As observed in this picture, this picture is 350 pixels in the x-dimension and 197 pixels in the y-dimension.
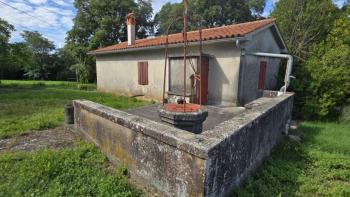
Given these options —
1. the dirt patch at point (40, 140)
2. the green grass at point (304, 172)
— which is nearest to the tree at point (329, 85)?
the green grass at point (304, 172)

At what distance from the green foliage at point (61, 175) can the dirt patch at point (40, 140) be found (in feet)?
1.73

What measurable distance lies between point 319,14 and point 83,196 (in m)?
15.0

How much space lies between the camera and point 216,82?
7.19 meters

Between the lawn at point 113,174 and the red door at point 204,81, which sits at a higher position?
the red door at point 204,81

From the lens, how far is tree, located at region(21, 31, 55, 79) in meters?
30.5

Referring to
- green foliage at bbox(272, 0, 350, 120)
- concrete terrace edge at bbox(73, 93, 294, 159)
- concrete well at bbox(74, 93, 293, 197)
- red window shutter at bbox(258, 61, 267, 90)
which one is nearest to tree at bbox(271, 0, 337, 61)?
green foliage at bbox(272, 0, 350, 120)

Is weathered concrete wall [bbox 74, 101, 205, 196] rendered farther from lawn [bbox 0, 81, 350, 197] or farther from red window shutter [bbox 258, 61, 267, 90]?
red window shutter [bbox 258, 61, 267, 90]

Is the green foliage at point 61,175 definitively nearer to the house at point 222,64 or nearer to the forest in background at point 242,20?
the forest in background at point 242,20

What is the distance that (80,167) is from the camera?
10.3 ft

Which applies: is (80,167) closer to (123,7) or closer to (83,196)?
(83,196)

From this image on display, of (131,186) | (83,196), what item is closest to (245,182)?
(131,186)

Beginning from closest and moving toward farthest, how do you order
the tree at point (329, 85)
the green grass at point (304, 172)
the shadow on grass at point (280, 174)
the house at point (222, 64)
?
1. the shadow on grass at point (280, 174)
2. the green grass at point (304, 172)
3. the house at point (222, 64)
4. the tree at point (329, 85)

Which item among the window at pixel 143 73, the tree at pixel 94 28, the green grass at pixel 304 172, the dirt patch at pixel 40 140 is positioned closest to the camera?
the green grass at pixel 304 172

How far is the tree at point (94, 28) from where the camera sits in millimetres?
22234
